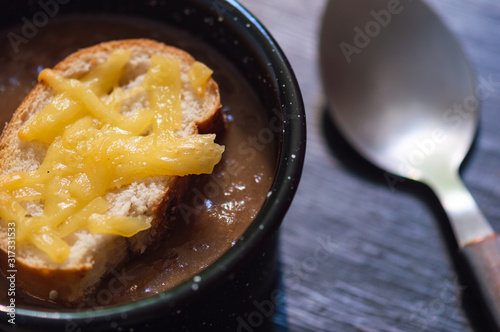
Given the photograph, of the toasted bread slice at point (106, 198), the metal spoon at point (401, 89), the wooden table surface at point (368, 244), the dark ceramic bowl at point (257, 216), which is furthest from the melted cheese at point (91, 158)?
the metal spoon at point (401, 89)

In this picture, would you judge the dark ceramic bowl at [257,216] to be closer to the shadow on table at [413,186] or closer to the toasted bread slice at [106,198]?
the toasted bread slice at [106,198]

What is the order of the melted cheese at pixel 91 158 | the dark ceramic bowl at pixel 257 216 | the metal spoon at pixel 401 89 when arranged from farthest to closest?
the metal spoon at pixel 401 89, the melted cheese at pixel 91 158, the dark ceramic bowl at pixel 257 216

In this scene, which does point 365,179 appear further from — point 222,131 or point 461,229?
point 222,131

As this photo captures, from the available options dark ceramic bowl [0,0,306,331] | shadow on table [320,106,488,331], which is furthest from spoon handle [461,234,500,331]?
dark ceramic bowl [0,0,306,331]

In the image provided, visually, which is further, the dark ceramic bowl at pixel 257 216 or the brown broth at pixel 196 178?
the brown broth at pixel 196 178

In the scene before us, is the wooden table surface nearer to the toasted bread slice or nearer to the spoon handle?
the spoon handle

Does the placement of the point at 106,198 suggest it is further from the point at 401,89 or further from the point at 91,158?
the point at 401,89

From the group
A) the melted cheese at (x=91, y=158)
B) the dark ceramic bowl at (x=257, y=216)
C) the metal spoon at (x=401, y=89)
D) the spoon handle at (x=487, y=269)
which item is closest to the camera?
the dark ceramic bowl at (x=257, y=216)

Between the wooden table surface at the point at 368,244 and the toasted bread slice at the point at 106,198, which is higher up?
the toasted bread slice at the point at 106,198
